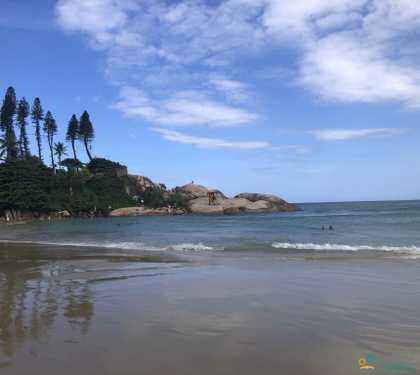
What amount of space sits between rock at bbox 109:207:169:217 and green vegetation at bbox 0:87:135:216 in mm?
1863

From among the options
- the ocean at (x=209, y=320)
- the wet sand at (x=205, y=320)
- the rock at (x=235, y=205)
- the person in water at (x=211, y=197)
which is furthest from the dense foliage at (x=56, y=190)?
the wet sand at (x=205, y=320)

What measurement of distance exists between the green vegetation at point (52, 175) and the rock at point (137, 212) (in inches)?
73.3

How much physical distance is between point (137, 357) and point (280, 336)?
1.92 m

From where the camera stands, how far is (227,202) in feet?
259

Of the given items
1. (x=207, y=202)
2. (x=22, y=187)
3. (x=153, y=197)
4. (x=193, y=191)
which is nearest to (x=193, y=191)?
(x=193, y=191)

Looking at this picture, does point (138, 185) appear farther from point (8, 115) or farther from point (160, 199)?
point (8, 115)

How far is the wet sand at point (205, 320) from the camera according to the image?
4.32 m

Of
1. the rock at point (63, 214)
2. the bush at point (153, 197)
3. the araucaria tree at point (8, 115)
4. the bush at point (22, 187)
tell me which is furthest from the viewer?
the bush at point (153, 197)

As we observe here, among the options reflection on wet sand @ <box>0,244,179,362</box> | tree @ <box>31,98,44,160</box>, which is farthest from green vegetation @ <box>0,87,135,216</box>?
reflection on wet sand @ <box>0,244,179,362</box>

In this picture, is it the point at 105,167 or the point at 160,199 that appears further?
the point at 105,167

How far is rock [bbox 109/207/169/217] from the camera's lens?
6725 centimetres

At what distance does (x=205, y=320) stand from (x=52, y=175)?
66869mm

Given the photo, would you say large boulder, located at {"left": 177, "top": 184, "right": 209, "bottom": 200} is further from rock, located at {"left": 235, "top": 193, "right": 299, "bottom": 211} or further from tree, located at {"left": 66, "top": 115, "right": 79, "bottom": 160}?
tree, located at {"left": 66, "top": 115, "right": 79, "bottom": 160}

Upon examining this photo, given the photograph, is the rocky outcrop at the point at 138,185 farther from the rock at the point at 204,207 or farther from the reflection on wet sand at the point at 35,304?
the reflection on wet sand at the point at 35,304
